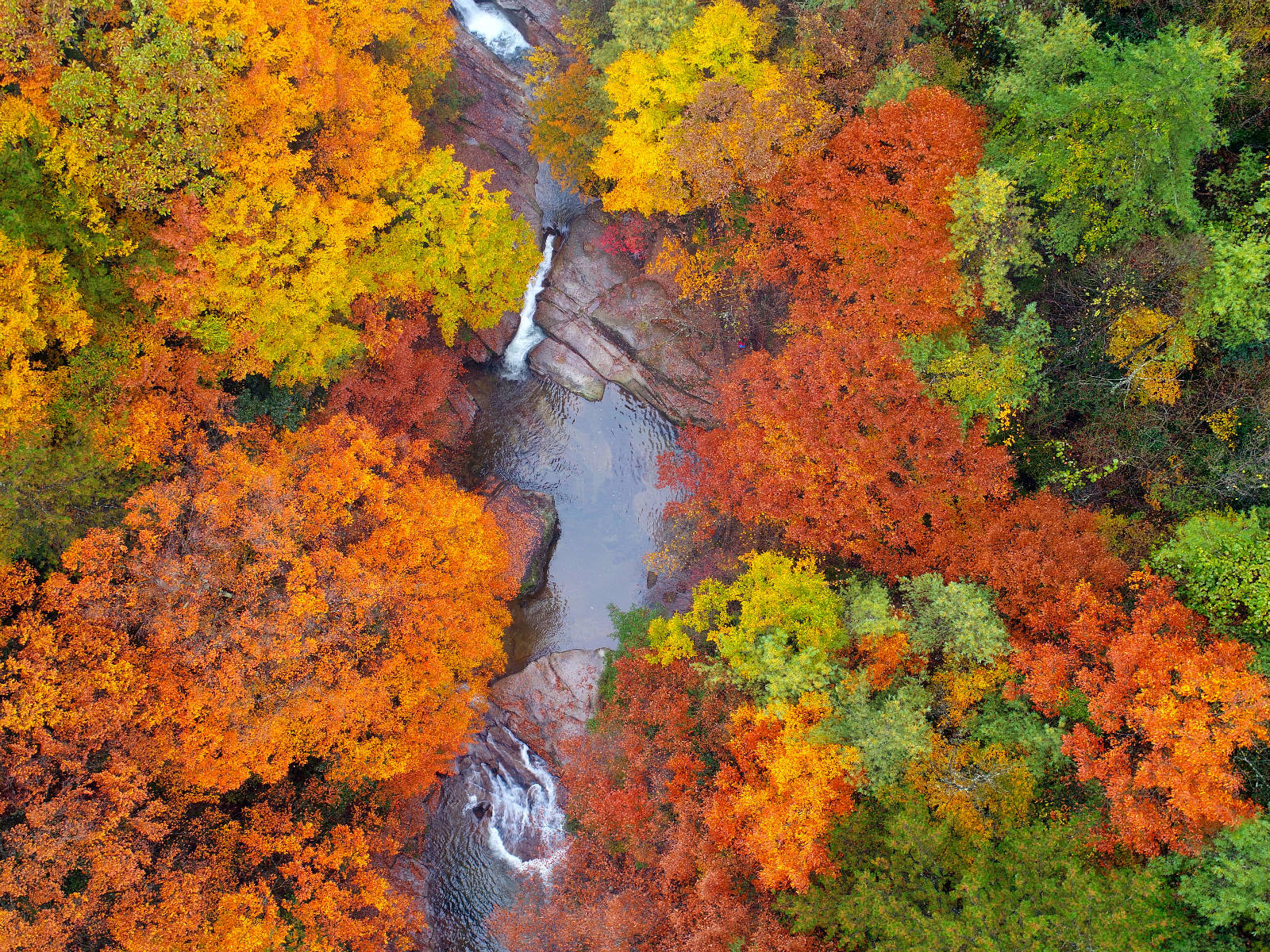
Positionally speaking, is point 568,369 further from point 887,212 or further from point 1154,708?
point 1154,708

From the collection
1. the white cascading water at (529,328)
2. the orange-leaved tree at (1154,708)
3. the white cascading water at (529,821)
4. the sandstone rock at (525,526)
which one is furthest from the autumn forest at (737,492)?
the white cascading water at (529,328)

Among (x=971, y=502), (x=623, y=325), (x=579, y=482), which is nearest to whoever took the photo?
(x=971, y=502)

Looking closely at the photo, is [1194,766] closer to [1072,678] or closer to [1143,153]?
[1072,678]

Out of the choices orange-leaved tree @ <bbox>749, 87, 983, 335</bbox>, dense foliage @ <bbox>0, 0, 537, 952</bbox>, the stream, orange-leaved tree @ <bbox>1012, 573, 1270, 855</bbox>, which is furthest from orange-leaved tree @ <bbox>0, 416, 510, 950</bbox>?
orange-leaved tree @ <bbox>1012, 573, 1270, 855</bbox>

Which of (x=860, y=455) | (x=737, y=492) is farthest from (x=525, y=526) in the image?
(x=860, y=455)

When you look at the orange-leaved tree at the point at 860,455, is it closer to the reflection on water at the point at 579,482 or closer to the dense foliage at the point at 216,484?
the reflection on water at the point at 579,482

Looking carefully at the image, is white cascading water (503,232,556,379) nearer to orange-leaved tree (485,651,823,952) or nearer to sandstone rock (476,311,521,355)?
sandstone rock (476,311,521,355)
